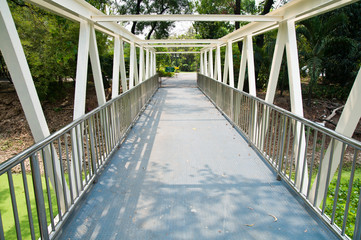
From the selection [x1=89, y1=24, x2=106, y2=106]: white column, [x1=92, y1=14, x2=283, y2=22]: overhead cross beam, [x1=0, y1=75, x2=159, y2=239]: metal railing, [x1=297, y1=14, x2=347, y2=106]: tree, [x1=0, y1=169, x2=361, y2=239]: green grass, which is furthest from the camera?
[x1=297, y1=14, x2=347, y2=106]: tree

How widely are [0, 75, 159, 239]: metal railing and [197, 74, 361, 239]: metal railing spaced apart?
7.73 feet

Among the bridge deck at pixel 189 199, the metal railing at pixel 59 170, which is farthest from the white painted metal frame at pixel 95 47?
the bridge deck at pixel 189 199

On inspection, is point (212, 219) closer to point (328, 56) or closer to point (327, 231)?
point (327, 231)

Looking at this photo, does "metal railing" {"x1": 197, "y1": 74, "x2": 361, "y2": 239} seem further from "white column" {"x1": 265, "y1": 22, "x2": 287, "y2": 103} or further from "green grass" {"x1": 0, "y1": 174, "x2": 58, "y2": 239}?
"green grass" {"x1": 0, "y1": 174, "x2": 58, "y2": 239}

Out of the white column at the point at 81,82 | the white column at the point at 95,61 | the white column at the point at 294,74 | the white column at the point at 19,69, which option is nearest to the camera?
the white column at the point at 19,69

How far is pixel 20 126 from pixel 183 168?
11.1m

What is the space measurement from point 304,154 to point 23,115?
14.0 m

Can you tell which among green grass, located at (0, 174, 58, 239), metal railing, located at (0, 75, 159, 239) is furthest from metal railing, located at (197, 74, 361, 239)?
green grass, located at (0, 174, 58, 239)

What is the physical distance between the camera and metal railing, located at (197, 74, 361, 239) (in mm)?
2441

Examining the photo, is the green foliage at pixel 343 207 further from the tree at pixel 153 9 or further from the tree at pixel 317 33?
the tree at pixel 153 9

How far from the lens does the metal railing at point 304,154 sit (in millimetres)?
2441

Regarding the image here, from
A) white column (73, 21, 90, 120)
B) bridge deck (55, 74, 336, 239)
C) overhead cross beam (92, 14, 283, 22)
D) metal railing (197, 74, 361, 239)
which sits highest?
overhead cross beam (92, 14, 283, 22)

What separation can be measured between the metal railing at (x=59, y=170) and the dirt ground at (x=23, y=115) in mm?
4048

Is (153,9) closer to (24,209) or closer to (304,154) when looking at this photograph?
(24,209)
